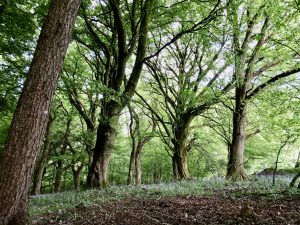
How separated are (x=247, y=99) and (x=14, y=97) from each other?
12.0 metres

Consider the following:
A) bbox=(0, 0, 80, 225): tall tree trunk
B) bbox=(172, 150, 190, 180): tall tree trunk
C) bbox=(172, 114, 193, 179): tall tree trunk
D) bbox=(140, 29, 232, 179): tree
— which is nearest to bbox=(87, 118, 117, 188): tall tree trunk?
bbox=(140, 29, 232, 179): tree

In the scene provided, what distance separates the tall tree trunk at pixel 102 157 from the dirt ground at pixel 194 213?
5.35 meters

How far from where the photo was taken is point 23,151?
4.35m

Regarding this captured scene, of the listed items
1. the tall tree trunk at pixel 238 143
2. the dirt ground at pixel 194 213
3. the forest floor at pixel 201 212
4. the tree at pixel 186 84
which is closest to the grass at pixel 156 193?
the forest floor at pixel 201 212

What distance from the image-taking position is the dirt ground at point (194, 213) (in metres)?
4.67

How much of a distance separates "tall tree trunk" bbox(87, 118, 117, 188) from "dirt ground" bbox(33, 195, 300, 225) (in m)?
5.35

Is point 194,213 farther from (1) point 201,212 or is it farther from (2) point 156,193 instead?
(2) point 156,193

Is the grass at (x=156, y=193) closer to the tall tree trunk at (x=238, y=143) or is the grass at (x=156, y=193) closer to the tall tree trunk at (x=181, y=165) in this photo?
the tall tree trunk at (x=238, y=143)

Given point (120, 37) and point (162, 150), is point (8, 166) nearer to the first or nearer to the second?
point (120, 37)

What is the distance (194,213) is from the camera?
5.31m

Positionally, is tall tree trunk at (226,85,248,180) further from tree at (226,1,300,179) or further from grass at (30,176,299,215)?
grass at (30,176,299,215)

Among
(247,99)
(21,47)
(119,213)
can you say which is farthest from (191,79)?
(119,213)

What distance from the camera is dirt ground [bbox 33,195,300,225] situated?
15.3 ft

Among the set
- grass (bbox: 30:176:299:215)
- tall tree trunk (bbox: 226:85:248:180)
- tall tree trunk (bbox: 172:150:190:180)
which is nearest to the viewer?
grass (bbox: 30:176:299:215)
